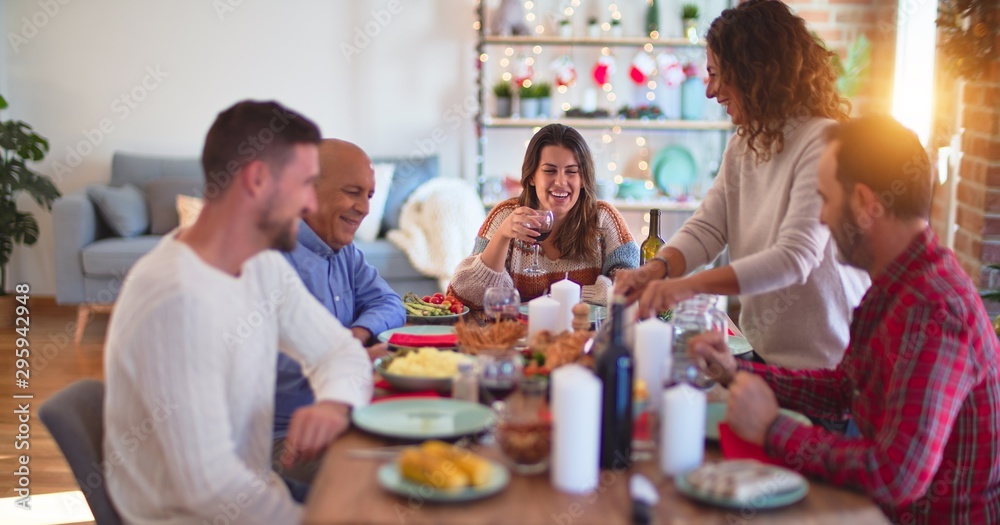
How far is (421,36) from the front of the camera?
618 centimetres

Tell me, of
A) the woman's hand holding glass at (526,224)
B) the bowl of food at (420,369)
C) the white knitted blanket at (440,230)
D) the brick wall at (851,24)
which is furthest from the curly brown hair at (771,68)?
the brick wall at (851,24)

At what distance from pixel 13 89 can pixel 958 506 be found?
5867 millimetres

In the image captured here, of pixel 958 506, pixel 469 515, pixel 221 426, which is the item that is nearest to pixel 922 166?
pixel 958 506

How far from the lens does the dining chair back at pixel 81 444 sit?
1.74m

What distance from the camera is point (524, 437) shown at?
4.70ft

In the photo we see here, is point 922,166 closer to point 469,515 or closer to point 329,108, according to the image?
point 469,515

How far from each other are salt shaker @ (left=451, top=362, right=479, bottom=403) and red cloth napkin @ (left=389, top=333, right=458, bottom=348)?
501 mm

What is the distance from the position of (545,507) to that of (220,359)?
0.61 meters

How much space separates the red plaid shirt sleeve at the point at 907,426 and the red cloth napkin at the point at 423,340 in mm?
920

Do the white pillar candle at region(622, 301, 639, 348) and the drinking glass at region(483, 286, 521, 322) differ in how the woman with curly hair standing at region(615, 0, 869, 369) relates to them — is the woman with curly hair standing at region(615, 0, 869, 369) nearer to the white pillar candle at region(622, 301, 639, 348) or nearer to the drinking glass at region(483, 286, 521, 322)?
the white pillar candle at region(622, 301, 639, 348)

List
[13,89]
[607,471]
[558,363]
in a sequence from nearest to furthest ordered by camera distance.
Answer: [607,471]
[558,363]
[13,89]

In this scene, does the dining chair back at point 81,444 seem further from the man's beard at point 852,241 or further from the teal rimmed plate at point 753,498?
the man's beard at point 852,241

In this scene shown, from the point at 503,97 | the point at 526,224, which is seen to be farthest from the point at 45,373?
the point at 526,224

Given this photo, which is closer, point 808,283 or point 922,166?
point 922,166
